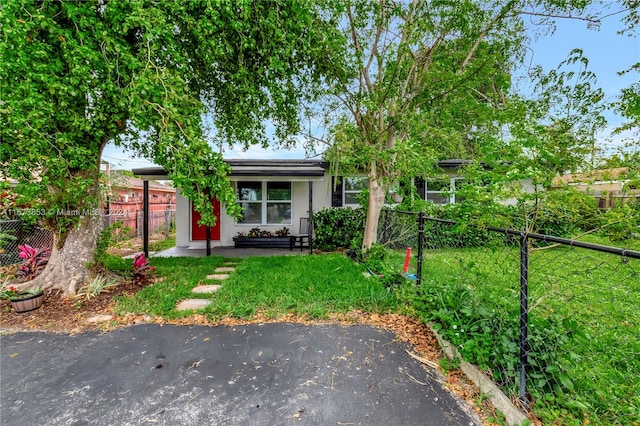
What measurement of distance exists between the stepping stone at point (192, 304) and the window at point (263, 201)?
5.07 metres

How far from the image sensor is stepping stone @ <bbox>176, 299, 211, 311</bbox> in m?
3.84

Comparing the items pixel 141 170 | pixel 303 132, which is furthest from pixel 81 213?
pixel 303 132

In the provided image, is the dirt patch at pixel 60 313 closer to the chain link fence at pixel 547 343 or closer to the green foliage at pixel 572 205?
the chain link fence at pixel 547 343

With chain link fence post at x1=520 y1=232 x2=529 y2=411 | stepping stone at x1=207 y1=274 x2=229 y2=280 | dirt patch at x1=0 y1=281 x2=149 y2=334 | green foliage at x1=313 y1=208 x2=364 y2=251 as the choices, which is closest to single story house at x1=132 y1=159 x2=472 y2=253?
green foliage at x1=313 y1=208 x2=364 y2=251

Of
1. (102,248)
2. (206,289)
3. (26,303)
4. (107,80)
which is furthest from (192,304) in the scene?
(107,80)

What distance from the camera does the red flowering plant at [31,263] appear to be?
4488mm

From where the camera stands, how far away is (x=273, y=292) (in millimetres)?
4262

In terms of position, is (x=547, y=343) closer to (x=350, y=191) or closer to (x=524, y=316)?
(x=524, y=316)

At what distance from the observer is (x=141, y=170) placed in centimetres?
693

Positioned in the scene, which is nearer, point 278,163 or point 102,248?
point 102,248

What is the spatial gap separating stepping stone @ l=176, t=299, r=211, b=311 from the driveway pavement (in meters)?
0.50

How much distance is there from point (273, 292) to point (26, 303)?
10.7ft

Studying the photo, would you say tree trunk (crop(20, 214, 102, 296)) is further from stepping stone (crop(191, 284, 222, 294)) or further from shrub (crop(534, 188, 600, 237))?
shrub (crop(534, 188, 600, 237))

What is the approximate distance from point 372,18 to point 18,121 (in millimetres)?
5807
